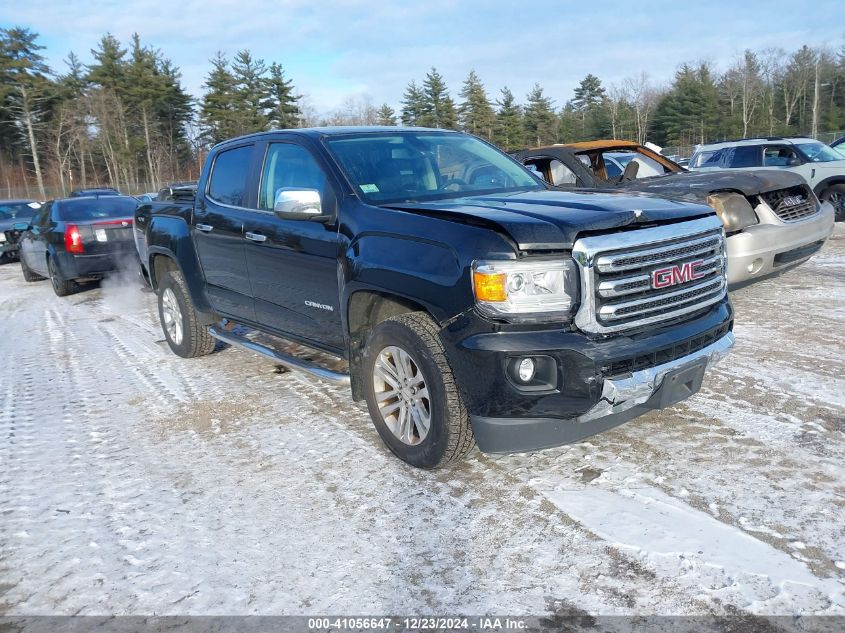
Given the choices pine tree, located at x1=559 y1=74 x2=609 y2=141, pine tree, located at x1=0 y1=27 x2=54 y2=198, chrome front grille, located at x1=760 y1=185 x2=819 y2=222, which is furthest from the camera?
pine tree, located at x1=559 y1=74 x2=609 y2=141

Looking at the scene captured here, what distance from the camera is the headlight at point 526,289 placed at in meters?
3.11

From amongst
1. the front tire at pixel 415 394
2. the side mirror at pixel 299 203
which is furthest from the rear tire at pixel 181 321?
the front tire at pixel 415 394

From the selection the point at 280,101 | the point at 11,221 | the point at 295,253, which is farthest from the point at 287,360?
the point at 280,101

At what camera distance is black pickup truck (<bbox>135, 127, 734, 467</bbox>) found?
311 cm

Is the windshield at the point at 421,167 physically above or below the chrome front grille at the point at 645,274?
above

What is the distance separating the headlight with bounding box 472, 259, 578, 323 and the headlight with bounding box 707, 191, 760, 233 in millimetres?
3994

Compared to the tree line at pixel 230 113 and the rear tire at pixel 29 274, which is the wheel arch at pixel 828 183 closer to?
the rear tire at pixel 29 274

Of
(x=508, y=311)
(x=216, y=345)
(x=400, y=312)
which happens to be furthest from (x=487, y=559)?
(x=216, y=345)

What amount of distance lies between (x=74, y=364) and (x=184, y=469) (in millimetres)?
3304

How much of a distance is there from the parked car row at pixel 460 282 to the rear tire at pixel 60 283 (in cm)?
659

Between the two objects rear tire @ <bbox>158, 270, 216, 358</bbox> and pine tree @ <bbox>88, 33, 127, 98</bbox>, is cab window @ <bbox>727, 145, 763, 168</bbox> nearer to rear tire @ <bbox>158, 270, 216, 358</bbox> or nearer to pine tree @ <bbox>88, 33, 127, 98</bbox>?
rear tire @ <bbox>158, 270, 216, 358</bbox>

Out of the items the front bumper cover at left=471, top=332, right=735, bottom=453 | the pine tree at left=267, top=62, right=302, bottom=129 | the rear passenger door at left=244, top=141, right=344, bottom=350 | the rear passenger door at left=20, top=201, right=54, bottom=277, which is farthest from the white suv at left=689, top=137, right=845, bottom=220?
the pine tree at left=267, top=62, right=302, bottom=129

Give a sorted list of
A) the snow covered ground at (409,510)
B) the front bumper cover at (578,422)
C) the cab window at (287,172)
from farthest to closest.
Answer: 1. the cab window at (287,172)
2. the front bumper cover at (578,422)
3. the snow covered ground at (409,510)

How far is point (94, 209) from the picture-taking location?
11.4 meters
